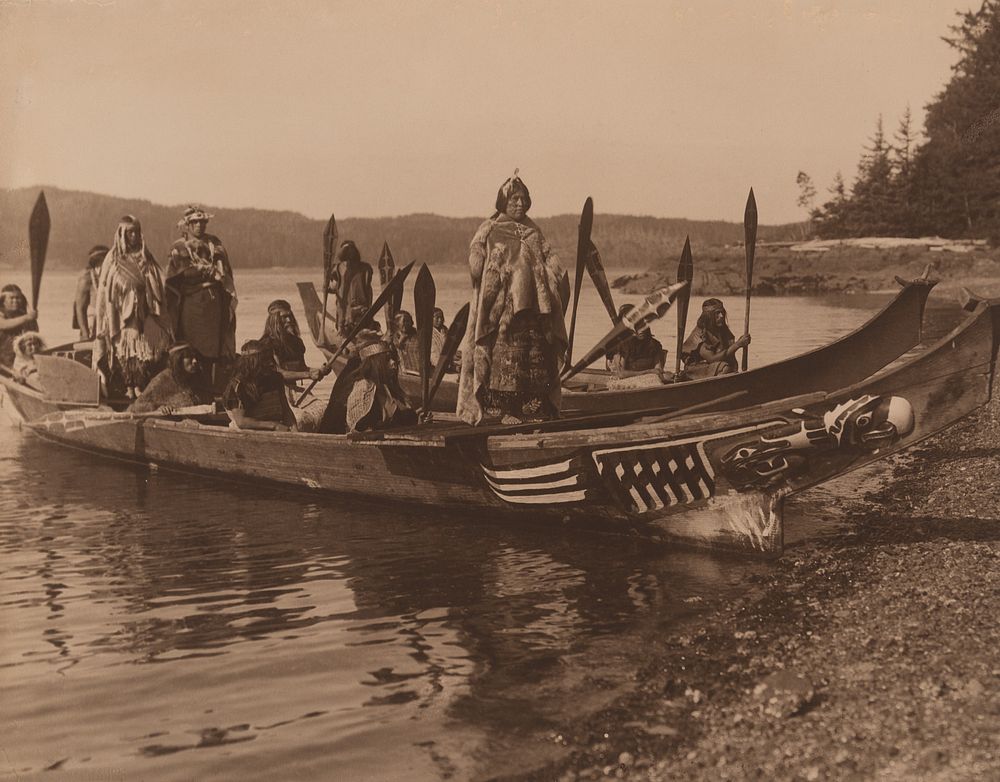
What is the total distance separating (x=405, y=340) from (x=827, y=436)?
674 centimetres

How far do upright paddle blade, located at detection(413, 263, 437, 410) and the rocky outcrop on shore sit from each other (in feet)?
97.0

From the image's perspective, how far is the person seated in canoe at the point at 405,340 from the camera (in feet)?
41.1

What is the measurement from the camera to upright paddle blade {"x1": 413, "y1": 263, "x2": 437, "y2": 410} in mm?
8758

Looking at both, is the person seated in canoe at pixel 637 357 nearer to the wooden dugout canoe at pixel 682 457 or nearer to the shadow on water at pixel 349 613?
the wooden dugout canoe at pixel 682 457

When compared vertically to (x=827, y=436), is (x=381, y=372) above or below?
above

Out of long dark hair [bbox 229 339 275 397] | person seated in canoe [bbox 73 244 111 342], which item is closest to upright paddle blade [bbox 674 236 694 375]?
long dark hair [bbox 229 339 275 397]

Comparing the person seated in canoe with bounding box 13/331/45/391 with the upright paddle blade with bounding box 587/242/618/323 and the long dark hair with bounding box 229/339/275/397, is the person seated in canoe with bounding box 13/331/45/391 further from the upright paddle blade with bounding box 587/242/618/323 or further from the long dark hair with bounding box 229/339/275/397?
the upright paddle blade with bounding box 587/242/618/323

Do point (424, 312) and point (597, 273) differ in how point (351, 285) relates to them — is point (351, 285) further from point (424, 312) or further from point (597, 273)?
point (424, 312)

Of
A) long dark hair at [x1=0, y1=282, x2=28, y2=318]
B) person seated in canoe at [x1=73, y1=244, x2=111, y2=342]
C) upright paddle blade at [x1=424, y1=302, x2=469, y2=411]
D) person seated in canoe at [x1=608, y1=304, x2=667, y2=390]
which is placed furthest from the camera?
long dark hair at [x1=0, y1=282, x2=28, y2=318]

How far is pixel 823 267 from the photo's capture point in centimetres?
4422

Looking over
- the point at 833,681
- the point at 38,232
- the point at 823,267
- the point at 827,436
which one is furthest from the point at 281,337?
the point at 823,267

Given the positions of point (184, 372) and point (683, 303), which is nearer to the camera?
point (184, 372)

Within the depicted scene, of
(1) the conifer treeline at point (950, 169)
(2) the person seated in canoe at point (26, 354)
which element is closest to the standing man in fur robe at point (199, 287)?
(2) the person seated in canoe at point (26, 354)

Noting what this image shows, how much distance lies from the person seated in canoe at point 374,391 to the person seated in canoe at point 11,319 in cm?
717
